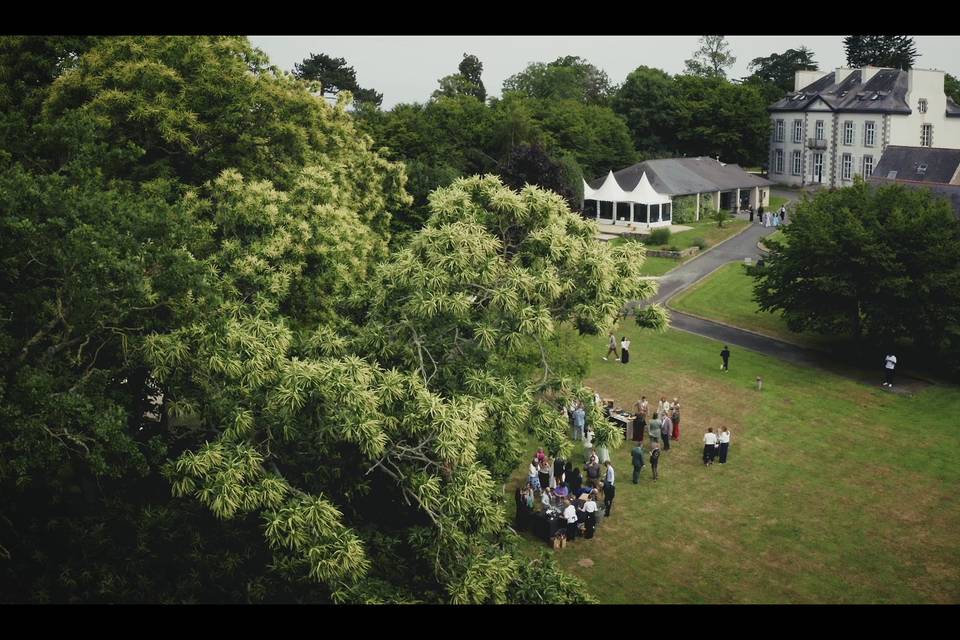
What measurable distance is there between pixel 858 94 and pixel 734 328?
42.5 m

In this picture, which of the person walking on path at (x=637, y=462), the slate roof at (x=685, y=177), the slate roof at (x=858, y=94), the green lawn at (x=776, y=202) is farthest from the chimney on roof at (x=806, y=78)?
the person walking on path at (x=637, y=462)

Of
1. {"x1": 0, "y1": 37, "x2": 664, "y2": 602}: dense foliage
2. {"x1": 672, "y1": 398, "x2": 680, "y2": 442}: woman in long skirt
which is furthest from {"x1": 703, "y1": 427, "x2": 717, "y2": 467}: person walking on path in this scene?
{"x1": 0, "y1": 37, "x2": 664, "y2": 602}: dense foliage

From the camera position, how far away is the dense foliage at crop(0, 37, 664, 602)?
593 inches

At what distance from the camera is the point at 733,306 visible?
145 ft

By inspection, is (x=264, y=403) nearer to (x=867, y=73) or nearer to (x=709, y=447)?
(x=709, y=447)

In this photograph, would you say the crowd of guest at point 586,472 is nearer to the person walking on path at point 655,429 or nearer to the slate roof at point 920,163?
the person walking on path at point 655,429

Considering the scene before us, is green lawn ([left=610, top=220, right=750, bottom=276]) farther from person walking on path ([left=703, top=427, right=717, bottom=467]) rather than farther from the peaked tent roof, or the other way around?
person walking on path ([left=703, top=427, right=717, bottom=467])

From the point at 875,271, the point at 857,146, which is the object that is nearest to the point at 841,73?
the point at 857,146

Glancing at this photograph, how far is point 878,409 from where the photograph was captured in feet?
105

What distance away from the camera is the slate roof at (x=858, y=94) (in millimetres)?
71875

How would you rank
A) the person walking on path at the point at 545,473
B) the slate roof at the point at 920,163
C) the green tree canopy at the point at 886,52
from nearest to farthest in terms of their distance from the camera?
the person walking on path at the point at 545,473 < the slate roof at the point at 920,163 < the green tree canopy at the point at 886,52

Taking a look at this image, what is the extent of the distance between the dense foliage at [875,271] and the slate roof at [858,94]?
38.0 m

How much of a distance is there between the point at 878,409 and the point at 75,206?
2661 centimetres
